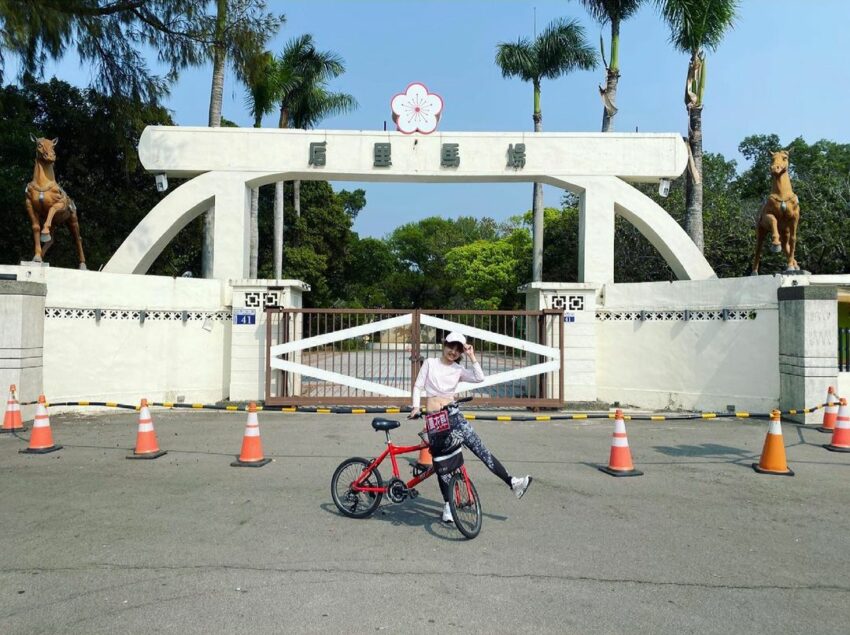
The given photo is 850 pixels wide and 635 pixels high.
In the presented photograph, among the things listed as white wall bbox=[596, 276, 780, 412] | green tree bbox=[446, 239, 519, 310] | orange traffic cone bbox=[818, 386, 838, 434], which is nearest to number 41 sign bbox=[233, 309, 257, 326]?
white wall bbox=[596, 276, 780, 412]

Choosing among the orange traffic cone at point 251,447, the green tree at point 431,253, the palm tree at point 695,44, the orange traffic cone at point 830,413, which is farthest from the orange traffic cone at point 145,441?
the green tree at point 431,253

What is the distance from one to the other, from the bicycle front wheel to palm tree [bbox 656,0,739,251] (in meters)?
14.4

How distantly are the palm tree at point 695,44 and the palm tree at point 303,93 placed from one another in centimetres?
1603

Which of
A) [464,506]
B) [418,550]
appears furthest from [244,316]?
[418,550]

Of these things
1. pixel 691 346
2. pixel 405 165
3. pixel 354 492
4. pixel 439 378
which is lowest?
pixel 354 492

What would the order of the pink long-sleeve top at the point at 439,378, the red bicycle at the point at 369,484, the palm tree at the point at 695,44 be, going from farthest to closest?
the palm tree at the point at 695,44 → the red bicycle at the point at 369,484 → the pink long-sleeve top at the point at 439,378

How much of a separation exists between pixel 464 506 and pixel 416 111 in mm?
10793

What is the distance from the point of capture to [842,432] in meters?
9.30

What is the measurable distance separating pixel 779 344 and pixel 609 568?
9.04 m

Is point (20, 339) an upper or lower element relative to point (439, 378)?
upper

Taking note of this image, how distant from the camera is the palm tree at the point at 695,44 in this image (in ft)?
58.0

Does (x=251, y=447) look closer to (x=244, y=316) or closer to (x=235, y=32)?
(x=244, y=316)

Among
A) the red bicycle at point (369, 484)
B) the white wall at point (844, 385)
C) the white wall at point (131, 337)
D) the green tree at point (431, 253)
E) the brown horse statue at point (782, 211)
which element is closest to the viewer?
Answer: the red bicycle at point (369, 484)

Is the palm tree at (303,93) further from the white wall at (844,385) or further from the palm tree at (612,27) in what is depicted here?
the white wall at (844,385)
